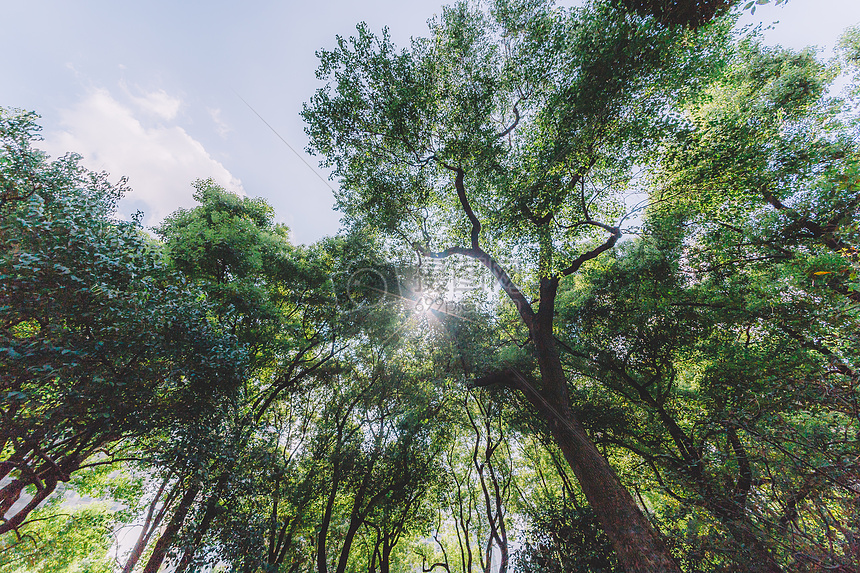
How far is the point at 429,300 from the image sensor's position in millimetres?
10203

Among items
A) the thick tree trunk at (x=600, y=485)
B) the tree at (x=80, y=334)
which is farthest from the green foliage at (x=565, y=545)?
the tree at (x=80, y=334)

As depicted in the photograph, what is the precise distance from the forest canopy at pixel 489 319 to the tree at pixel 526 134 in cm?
7

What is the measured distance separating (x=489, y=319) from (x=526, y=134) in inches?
235

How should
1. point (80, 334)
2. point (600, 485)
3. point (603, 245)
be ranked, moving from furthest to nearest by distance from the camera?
point (603, 245) → point (600, 485) → point (80, 334)

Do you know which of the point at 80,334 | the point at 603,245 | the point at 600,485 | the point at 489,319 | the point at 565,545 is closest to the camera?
the point at 80,334

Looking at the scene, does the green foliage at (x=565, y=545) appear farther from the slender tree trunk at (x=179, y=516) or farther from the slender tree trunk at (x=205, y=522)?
the slender tree trunk at (x=179, y=516)

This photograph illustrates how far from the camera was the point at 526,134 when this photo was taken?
27.2 feet

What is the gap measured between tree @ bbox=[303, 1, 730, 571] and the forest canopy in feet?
0.23

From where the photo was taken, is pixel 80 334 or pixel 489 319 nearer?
pixel 80 334

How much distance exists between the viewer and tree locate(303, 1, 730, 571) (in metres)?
6.22

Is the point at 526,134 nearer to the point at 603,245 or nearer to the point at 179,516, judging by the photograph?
the point at 603,245

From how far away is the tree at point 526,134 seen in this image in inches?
245

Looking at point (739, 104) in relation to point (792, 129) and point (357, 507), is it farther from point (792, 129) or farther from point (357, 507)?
point (357, 507)

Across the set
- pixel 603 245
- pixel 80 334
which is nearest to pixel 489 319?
pixel 603 245
